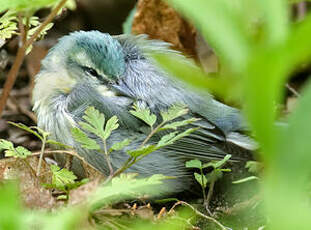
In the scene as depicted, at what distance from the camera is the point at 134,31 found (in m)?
4.36

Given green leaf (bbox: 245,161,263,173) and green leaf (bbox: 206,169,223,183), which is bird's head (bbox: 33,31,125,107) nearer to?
green leaf (bbox: 206,169,223,183)

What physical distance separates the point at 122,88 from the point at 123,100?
0.08 meters

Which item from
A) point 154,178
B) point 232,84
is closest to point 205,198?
point 154,178

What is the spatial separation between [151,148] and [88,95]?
1261mm

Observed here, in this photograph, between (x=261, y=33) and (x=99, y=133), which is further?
(x=99, y=133)

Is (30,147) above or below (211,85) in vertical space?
below

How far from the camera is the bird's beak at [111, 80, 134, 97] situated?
10.2ft

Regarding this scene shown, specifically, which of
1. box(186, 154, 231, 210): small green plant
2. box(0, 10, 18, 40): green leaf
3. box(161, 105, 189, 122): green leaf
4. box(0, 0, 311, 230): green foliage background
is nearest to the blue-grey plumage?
box(186, 154, 231, 210): small green plant

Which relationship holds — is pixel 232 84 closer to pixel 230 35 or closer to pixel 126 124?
pixel 230 35

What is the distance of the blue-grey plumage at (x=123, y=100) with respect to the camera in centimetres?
305

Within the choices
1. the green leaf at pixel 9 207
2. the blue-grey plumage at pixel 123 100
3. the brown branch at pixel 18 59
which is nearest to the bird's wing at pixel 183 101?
the blue-grey plumage at pixel 123 100

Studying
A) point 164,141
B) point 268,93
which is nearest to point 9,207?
point 268,93

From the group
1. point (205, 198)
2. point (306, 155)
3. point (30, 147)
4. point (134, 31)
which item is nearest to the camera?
point (306, 155)

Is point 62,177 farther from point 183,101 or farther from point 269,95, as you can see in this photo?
point 269,95
